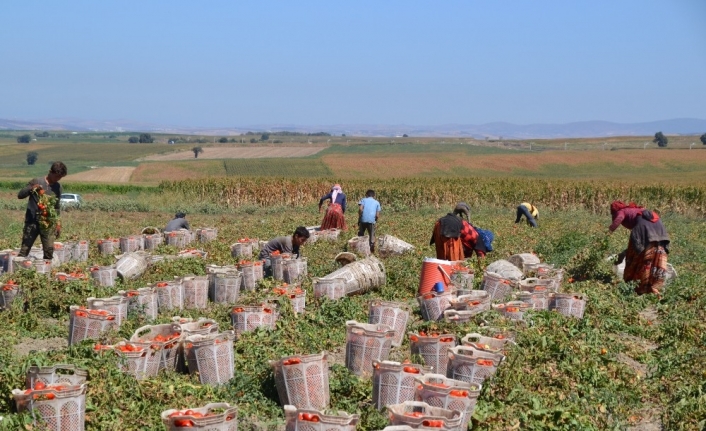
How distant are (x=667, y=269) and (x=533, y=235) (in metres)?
6.80

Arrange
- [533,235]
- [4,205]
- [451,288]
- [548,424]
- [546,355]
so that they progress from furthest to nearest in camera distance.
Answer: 1. [4,205]
2. [533,235]
3. [451,288]
4. [546,355]
5. [548,424]

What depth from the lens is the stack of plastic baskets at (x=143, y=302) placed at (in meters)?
10.4

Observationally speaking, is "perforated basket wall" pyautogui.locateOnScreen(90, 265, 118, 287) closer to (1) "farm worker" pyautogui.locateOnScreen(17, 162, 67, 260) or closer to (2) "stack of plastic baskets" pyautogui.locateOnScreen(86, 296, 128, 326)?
(1) "farm worker" pyautogui.locateOnScreen(17, 162, 67, 260)

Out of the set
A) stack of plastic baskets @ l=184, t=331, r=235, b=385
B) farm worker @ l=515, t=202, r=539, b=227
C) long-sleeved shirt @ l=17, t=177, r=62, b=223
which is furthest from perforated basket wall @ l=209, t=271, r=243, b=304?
farm worker @ l=515, t=202, r=539, b=227

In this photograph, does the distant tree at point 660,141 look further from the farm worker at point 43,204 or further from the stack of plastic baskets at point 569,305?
the farm worker at point 43,204

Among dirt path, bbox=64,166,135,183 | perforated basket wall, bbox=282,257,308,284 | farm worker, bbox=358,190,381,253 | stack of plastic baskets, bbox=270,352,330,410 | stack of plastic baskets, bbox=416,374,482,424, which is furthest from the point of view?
dirt path, bbox=64,166,135,183

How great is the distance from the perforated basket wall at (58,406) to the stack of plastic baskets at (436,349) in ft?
10.6

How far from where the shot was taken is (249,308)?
9.45 metres

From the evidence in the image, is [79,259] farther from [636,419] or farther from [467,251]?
[636,419]

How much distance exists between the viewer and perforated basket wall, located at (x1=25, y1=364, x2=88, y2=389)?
659cm

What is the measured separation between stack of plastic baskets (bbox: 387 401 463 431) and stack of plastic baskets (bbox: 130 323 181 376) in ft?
8.42

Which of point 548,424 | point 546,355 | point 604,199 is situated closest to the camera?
point 548,424

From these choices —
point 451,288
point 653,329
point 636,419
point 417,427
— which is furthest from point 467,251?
point 417,427

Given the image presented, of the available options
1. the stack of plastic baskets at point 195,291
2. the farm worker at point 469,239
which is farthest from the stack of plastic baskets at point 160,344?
the farm worker at point 469,239
